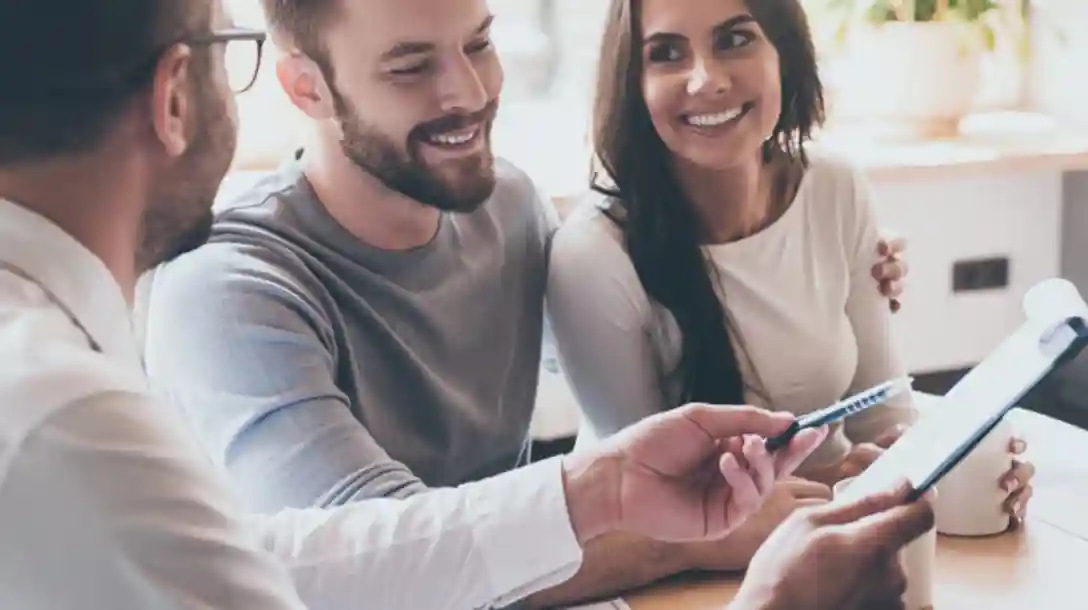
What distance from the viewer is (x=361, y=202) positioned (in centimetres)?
129

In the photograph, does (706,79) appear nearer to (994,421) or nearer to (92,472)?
(994,421)

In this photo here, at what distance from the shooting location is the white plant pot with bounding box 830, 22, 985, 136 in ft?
8.02

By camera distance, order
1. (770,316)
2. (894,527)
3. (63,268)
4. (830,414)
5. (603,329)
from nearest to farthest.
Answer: (63,268), (894,527), (830,414), (603,329), (770,316)

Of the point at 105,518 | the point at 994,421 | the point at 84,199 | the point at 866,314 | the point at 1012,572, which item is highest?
the point at 84,199

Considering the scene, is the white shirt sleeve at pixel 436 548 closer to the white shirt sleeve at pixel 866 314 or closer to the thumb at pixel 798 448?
the thumb at pixel 798 448

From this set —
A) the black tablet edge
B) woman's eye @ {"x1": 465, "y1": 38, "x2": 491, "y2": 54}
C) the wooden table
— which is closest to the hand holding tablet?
the black tablet edge

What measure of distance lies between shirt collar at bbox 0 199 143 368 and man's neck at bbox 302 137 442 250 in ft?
1.83

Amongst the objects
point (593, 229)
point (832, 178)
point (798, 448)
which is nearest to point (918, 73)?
point (832, 178)

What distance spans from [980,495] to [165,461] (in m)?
0.82

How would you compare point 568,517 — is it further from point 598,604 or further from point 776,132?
point 776,132

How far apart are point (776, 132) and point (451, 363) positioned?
1.83 ft

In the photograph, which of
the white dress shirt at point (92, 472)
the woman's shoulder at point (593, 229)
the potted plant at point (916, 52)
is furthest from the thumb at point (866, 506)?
the potted plant at point (916, 52)

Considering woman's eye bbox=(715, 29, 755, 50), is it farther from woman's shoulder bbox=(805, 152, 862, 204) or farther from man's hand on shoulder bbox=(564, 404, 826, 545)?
man's hand on shoulder bbox=(564, 404, 826, 545)

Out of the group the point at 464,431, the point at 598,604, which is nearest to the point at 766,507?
the point at 598,604
